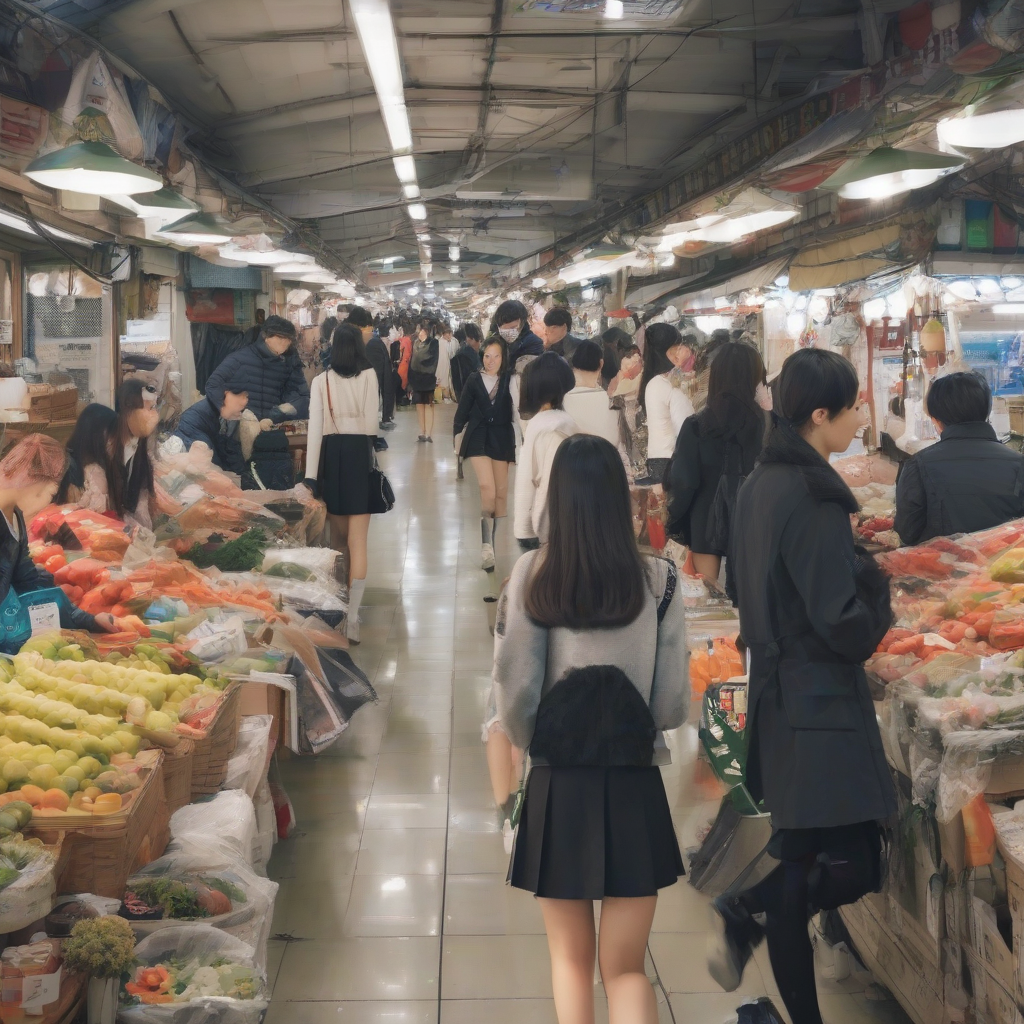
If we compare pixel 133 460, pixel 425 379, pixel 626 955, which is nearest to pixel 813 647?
pixel 626 955

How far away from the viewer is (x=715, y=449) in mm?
5066

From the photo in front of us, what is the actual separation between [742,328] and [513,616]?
9645 mm

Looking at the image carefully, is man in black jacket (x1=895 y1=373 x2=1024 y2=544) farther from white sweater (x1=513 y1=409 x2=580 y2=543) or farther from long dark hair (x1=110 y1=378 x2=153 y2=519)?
long dark hair (x1=110 y1=378 x2=153 y2=519)

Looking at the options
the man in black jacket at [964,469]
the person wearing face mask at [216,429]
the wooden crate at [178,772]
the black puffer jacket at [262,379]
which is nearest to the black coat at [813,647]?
the wooden crate at [178,772]

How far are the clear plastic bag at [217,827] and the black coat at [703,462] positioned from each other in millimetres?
2345

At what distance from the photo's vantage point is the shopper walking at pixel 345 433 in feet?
22.5

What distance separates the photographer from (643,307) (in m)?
16.2

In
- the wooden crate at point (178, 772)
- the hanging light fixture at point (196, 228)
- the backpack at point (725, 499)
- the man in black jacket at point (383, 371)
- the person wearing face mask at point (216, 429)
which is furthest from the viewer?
the man in black jacket at point (383, 371)

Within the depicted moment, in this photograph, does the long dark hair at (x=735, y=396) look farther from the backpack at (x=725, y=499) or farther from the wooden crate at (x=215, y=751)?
the wooden crate at (x=215, y=751)

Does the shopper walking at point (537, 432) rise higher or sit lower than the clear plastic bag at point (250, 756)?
higher

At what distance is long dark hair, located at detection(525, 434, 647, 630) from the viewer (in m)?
Result: 2.43

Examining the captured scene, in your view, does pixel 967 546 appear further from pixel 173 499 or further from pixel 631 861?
pixel 173 499

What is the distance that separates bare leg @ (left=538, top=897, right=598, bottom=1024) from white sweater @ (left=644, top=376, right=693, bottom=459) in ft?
15.6

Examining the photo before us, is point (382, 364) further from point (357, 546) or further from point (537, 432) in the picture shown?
point (537, 432)
